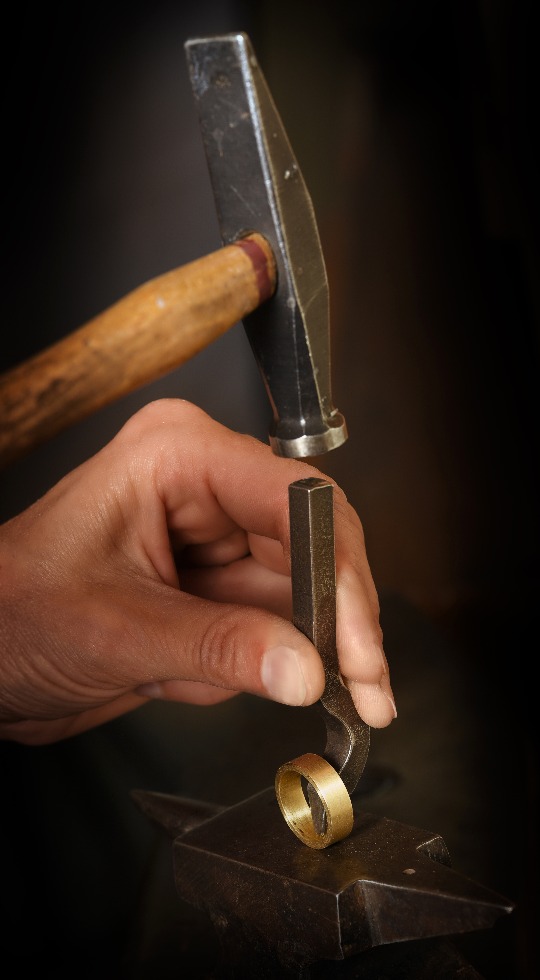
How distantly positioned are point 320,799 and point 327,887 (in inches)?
2.1

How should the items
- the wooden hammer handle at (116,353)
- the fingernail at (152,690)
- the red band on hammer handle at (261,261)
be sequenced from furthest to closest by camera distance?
the fingernail at (152,690)
the red band on hammer handle at (261,261)
the wooden hammer handle at (116,353)

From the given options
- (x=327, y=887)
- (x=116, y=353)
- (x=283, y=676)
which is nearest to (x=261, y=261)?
(x=116, y=353)

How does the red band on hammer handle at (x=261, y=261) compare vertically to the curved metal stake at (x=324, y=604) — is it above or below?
above

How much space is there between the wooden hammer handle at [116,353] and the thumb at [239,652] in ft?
0.63

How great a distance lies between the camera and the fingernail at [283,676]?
0.56m

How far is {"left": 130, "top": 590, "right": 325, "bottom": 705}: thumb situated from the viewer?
0.56 meters

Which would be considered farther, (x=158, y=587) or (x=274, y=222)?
(x=158, y=587)

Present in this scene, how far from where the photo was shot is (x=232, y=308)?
1.62 ft

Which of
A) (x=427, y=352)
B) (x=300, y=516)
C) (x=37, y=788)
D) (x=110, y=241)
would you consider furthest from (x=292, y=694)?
(x=427, y=352)

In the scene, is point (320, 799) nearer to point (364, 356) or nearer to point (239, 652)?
point (239, 652)

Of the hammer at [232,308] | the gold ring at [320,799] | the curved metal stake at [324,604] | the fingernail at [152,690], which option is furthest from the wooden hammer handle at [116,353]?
the fingernail at [152,690]

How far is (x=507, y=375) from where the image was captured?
142 centimetres

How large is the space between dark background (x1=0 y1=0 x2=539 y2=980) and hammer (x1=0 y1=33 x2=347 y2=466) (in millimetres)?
506

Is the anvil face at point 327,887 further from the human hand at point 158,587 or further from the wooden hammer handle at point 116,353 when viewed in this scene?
the wooden hammer handle at point 116,353
